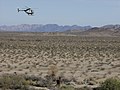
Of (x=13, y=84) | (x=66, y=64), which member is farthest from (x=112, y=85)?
(x=66, y=64)

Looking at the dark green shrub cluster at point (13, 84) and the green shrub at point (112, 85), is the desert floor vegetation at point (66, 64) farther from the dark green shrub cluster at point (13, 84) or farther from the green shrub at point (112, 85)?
the green shrub at point (112, 85)

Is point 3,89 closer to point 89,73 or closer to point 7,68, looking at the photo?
point 89,73

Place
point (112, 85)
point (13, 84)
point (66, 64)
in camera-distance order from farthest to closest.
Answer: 1. point (66, 64)
2. point (13, 84)
3. point (112, 85)

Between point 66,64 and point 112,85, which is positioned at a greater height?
point 112,85

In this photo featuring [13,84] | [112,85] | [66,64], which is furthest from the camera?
[66,64]

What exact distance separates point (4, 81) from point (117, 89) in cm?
615

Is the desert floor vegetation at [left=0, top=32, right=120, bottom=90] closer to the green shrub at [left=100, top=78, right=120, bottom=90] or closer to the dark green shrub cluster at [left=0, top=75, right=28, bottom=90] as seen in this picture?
the dark green shrub cluster at [left=0, top=75, right=28, bottom=90]

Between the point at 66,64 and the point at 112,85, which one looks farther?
the point at 66,64

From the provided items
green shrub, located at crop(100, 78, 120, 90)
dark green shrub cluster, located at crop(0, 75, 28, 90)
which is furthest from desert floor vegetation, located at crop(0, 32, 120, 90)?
green shrub, located at crop(100, 78, 120, 90)

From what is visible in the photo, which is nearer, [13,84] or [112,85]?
[112,85]

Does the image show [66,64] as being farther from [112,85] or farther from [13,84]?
[112,85]

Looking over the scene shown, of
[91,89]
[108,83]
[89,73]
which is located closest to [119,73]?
[89,73]

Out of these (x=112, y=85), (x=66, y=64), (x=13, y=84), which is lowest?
(x=66, y=64)

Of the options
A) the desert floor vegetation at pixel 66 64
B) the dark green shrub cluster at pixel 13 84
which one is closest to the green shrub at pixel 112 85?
the dark green shrub cluster at pixel 13 84
